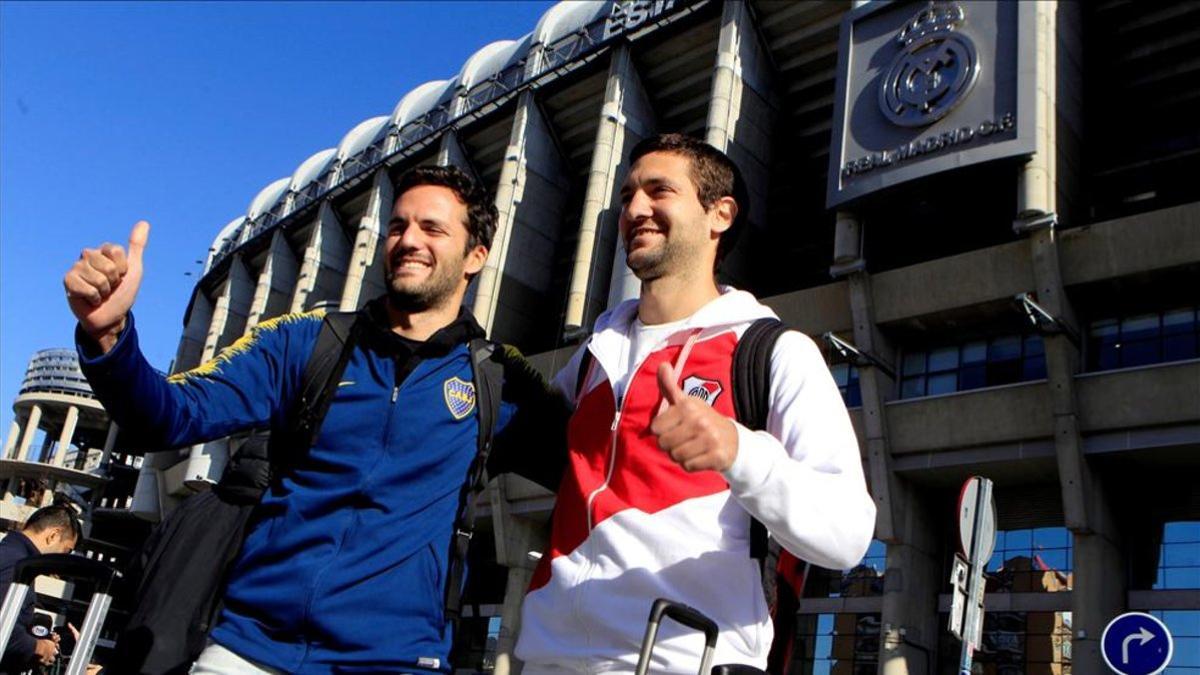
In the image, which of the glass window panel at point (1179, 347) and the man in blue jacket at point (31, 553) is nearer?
the man in blue jacket at point (31, 553)

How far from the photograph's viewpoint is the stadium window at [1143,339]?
1980 cm

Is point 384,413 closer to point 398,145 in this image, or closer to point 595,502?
point 595,502

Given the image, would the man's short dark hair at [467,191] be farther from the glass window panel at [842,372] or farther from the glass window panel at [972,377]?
the glass window panel at [842,372]

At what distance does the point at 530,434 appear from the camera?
134 inches

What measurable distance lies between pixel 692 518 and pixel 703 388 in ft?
1.20

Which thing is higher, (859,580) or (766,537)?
(859,580)

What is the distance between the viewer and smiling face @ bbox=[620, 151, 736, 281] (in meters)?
3.11

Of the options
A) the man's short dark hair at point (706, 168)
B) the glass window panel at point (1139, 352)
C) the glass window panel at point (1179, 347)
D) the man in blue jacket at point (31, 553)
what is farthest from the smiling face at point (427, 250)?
the glass window panel at point (1139, 352)

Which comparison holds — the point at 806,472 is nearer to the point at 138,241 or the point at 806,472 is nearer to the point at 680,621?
the point at 680,621

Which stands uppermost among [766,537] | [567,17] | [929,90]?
[567,17]

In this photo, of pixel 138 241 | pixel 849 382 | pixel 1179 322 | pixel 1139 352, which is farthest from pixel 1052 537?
pixel 138 241

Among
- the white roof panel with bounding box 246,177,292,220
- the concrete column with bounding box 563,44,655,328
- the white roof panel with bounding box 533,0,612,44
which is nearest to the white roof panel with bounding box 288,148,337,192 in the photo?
the white roof panel with bounding box 246,177,292,220

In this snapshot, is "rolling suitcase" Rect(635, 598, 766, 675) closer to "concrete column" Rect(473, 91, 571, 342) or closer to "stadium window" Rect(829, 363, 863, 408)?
"stadium window" Rect(829, 363, 863, 408)

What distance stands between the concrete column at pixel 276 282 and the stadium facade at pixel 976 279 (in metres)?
21.4
